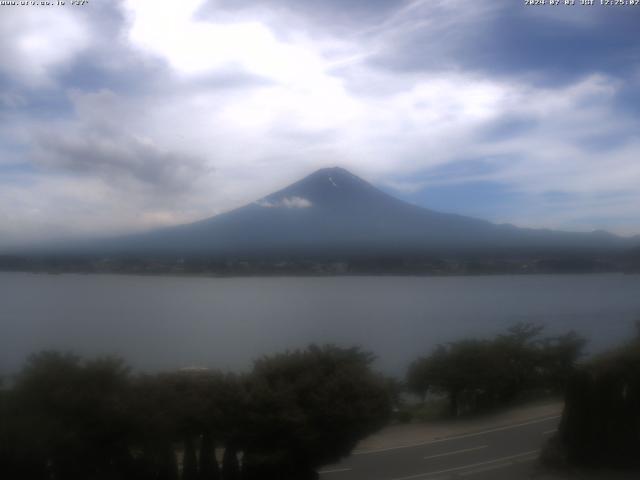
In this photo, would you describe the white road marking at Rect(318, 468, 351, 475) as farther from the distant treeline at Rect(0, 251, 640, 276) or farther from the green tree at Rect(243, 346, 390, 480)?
the distant treeline at Rect(0, 251, 640, 276)

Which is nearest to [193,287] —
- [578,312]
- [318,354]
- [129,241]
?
[129,241]

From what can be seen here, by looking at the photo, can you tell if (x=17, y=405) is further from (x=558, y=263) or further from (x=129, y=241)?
(x=558, y=263)

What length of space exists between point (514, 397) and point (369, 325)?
428 cm

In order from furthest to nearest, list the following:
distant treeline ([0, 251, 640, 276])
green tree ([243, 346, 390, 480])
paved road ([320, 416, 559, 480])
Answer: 1. distant treeline ([0, 251, 640, 276])
2. paved road ([320, 416, 559, 480])
3. green tree ([243, 346, 390, 480])

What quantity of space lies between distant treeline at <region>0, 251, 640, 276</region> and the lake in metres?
0.36

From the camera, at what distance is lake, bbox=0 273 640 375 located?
32.4 feet

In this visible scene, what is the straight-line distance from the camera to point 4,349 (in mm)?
8977

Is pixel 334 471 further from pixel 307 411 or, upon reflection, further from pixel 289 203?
pixel 289 203

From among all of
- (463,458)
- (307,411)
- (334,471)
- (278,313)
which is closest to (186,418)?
(307,411)

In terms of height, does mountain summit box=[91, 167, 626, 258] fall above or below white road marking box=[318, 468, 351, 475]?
above

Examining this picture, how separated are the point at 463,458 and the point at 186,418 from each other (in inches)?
153

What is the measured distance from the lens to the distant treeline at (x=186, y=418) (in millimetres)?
Result: 7164

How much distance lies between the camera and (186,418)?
780cm

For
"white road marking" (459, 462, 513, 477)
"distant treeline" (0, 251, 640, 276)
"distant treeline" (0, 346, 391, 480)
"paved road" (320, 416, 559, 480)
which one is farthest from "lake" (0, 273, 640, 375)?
"white road marking" (459, 462, 513, 477)
